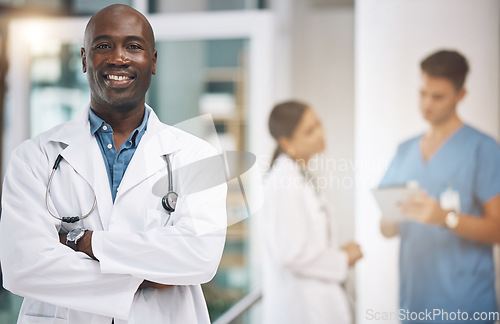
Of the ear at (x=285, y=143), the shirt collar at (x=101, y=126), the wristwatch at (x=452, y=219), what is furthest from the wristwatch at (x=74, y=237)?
the wristwatch at (x=452, y=219)

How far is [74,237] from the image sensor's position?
1274 mm

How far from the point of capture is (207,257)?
4.27 feet

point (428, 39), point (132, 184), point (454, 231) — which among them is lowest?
point (454, 231)

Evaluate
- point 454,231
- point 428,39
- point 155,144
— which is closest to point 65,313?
point 155,144

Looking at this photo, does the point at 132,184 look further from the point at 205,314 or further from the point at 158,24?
the point at 158,24

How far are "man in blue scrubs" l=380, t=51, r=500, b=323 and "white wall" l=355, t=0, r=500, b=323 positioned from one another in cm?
4

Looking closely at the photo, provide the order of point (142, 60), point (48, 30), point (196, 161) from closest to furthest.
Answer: point (142, 60)
point (196, 161)
point (48, 30)

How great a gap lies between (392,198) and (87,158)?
4.87ft

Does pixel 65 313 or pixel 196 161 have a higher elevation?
pixel 196 161

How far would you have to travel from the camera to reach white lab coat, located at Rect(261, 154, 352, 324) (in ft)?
7.66

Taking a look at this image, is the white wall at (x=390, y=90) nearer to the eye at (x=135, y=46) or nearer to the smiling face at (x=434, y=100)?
the smiling face at (x=434, y=100)

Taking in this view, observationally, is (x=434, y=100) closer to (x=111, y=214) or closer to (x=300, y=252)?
(x=300, y=252)

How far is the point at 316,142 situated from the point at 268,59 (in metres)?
0.43

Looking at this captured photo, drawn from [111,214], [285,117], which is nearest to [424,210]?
[285,117]
